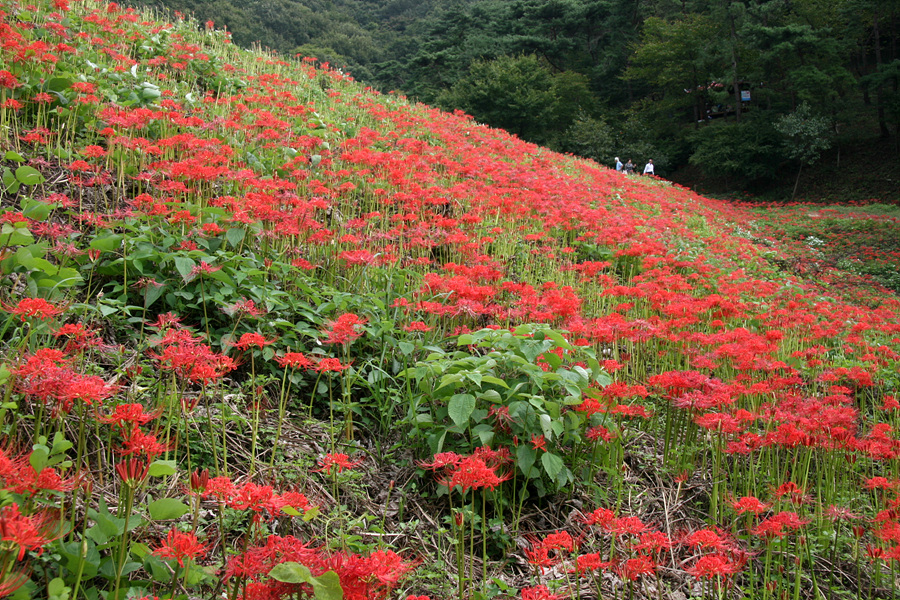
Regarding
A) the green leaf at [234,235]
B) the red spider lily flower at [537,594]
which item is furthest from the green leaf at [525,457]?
the green leaf at [234,235]

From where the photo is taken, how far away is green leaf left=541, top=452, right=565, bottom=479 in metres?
2.24

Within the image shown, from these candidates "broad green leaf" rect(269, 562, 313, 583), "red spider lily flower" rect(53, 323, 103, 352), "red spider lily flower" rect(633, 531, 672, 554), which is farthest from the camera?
"red spider lily flower" rect(53, 323, 103, 352)

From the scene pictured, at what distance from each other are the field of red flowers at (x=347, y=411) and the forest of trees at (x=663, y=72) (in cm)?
2366

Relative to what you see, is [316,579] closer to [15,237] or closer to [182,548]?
[182,548]

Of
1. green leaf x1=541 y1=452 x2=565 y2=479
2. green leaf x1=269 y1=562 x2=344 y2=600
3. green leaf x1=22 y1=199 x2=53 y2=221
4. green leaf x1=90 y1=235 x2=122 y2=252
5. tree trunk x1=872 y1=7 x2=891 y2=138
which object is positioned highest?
tree trunk x1=872 y1=7 x2=891 y2=138

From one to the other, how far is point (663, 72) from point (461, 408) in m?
31.5

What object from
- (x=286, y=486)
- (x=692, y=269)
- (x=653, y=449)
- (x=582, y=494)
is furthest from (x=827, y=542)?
(x=692, y=269)

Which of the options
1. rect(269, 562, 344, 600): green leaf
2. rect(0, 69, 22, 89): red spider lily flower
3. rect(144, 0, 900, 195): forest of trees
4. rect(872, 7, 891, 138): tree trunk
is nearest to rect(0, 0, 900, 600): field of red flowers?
rect(269, 562, 344, 600): green leaf

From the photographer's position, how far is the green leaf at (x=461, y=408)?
2.19m

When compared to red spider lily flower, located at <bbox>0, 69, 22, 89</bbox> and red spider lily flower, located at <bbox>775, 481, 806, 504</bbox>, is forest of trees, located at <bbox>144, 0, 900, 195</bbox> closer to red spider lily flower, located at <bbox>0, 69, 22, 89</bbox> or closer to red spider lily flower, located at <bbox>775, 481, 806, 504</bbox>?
red spider lily flower, located at <bbox>0, 69, 22, 89</bbox>

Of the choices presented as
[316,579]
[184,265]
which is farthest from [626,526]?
[184,265]

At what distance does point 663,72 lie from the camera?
28.8 m

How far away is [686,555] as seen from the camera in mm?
2479

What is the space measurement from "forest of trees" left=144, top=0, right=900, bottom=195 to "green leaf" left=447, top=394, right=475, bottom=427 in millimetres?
25490
